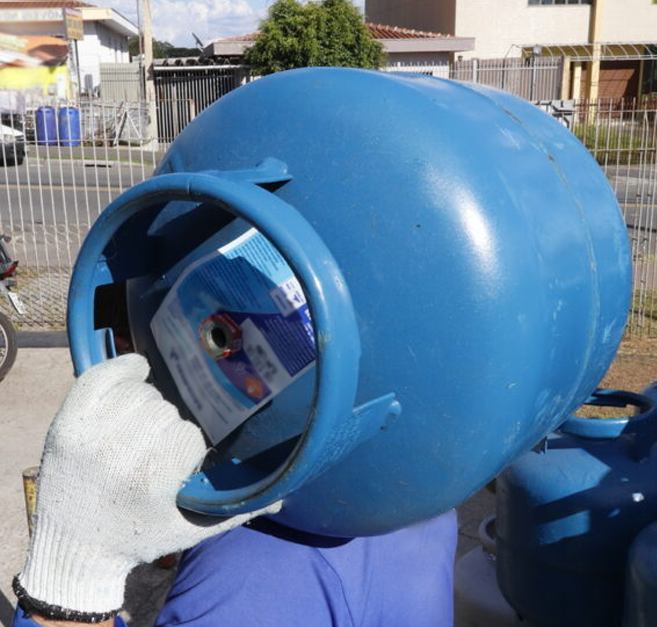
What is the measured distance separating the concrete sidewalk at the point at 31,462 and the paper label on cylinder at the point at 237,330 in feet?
7.59

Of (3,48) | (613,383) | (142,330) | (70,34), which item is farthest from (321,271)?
(3,48)

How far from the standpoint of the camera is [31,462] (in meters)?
4.43

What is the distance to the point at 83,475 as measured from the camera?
1.07 metres

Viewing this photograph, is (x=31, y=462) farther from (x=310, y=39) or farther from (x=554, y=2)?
(x=554, y=2)

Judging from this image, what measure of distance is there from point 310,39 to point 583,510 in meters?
19.6

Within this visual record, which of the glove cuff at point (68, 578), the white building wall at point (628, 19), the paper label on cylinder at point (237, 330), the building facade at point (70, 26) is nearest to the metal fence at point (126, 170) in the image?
the paper label on cylinder at point (237, 330)

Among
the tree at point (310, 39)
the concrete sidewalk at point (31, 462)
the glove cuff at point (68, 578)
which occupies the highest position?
the tree at point (310, 39)

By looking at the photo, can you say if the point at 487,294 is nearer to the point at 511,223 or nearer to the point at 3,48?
the point at 511,223

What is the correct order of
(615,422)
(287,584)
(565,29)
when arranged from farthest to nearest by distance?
Result: (565,29) → (615,422) → (287,584)

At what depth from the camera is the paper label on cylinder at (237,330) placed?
42.1 inches

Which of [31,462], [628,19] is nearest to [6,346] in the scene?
[31,462]

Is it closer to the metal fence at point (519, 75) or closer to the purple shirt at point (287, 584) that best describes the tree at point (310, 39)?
the metal fence at point (519, 75)

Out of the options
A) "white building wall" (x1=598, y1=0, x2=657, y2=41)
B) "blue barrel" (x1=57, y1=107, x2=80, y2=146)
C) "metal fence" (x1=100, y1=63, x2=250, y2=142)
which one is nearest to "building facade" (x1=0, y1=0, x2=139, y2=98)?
"metal fence" (x1=100, y1=63, x2=250, y2=142)

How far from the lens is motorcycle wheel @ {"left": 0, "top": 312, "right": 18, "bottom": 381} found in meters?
5.61
